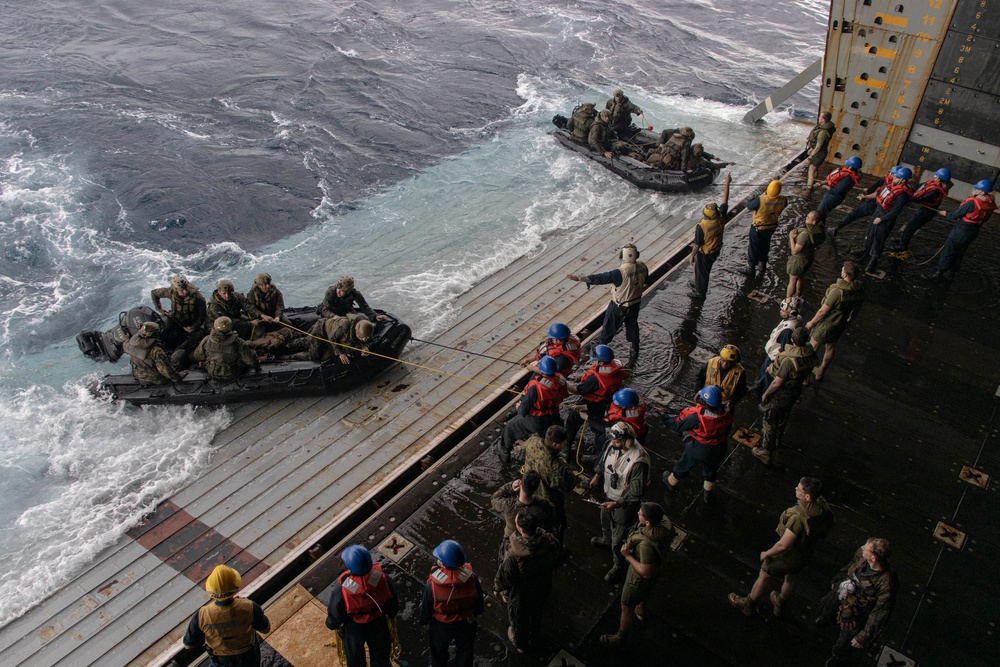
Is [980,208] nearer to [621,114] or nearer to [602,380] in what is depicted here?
[602,380]

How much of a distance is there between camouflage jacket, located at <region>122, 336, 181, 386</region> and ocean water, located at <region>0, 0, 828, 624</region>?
541 millimetres

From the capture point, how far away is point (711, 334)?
9.44m

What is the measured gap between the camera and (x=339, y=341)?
31.7 ft

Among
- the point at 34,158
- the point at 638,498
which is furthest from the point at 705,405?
the point at 34,158

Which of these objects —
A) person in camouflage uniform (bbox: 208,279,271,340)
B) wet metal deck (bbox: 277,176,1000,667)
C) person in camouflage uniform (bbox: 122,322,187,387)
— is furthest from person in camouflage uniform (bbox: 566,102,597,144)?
person in camouflage uniform (bbox: 122,322,187,387)

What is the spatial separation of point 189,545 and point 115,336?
14.4ft

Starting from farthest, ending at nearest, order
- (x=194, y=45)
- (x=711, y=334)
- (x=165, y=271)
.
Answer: (x=194, y=45) < (x=165, y=271) < (x=711, y=334)

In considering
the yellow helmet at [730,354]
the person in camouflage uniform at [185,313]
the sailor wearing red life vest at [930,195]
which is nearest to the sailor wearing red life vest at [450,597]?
the yellow helmet at [730,354]

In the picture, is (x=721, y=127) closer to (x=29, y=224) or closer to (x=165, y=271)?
(x=165, y=271)

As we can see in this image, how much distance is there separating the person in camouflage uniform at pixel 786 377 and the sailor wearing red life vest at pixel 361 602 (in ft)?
14.0

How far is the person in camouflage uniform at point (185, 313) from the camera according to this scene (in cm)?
987

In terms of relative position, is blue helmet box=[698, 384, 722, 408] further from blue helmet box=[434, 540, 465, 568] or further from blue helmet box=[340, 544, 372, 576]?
blue helmet box=[340, 544, 372, 576]

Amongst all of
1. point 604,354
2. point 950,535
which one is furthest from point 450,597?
point 950,535

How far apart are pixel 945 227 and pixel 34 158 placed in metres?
21.9
